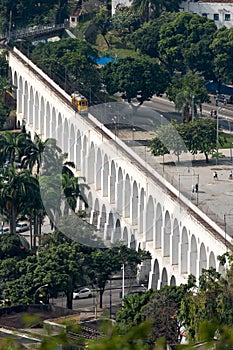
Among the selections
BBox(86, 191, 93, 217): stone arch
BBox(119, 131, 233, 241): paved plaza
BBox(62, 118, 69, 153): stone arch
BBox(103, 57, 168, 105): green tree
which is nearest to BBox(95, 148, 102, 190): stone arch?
BBox(86, 191, 93, 217): stone arch

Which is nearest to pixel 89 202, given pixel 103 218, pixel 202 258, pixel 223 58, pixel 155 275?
pixel 103 218

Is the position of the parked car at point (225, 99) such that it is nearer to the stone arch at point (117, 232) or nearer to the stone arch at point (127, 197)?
the stone arch at point (127, 197)

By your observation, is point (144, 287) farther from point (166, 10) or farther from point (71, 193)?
point (166, 10)

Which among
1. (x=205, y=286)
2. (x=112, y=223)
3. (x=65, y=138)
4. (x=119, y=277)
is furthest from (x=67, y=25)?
(x=205, y=286)

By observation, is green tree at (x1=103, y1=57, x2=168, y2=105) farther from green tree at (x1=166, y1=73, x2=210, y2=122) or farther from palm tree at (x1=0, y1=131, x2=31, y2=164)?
palm tree at (x1=0, y1=131, x2=31, y2=164)

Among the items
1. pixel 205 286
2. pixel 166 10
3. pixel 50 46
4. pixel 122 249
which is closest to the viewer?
pixel 205 286

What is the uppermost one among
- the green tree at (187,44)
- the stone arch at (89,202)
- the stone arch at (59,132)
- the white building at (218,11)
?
the white building at (218,11)

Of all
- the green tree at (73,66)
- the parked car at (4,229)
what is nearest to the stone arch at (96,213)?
the parked car at (4,229)
